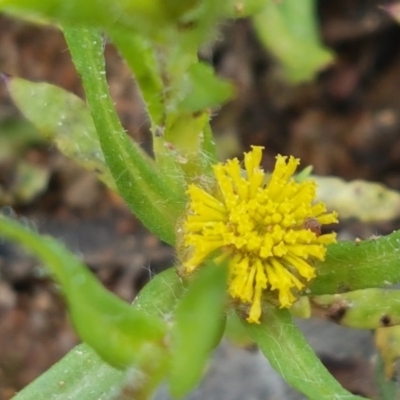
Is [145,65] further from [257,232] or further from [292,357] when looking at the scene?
[292,357]

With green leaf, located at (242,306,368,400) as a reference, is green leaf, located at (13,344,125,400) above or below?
below

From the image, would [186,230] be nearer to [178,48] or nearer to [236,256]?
[236,256]

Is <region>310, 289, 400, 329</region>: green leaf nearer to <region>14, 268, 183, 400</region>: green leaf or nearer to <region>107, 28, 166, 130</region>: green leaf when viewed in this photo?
<region>14, 268, 183, 400</region>: green leaf

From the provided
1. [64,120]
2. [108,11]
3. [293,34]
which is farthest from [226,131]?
[108,11]

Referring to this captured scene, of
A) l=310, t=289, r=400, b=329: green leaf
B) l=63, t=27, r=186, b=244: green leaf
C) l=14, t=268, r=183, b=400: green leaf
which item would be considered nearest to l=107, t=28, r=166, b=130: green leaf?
l=63, t=27, r=186, b=244: green leaf

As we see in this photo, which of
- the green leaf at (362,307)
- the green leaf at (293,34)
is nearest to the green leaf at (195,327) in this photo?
the green leaf at (362,307)

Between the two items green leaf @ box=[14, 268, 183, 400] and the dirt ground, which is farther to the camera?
the dirt ground
